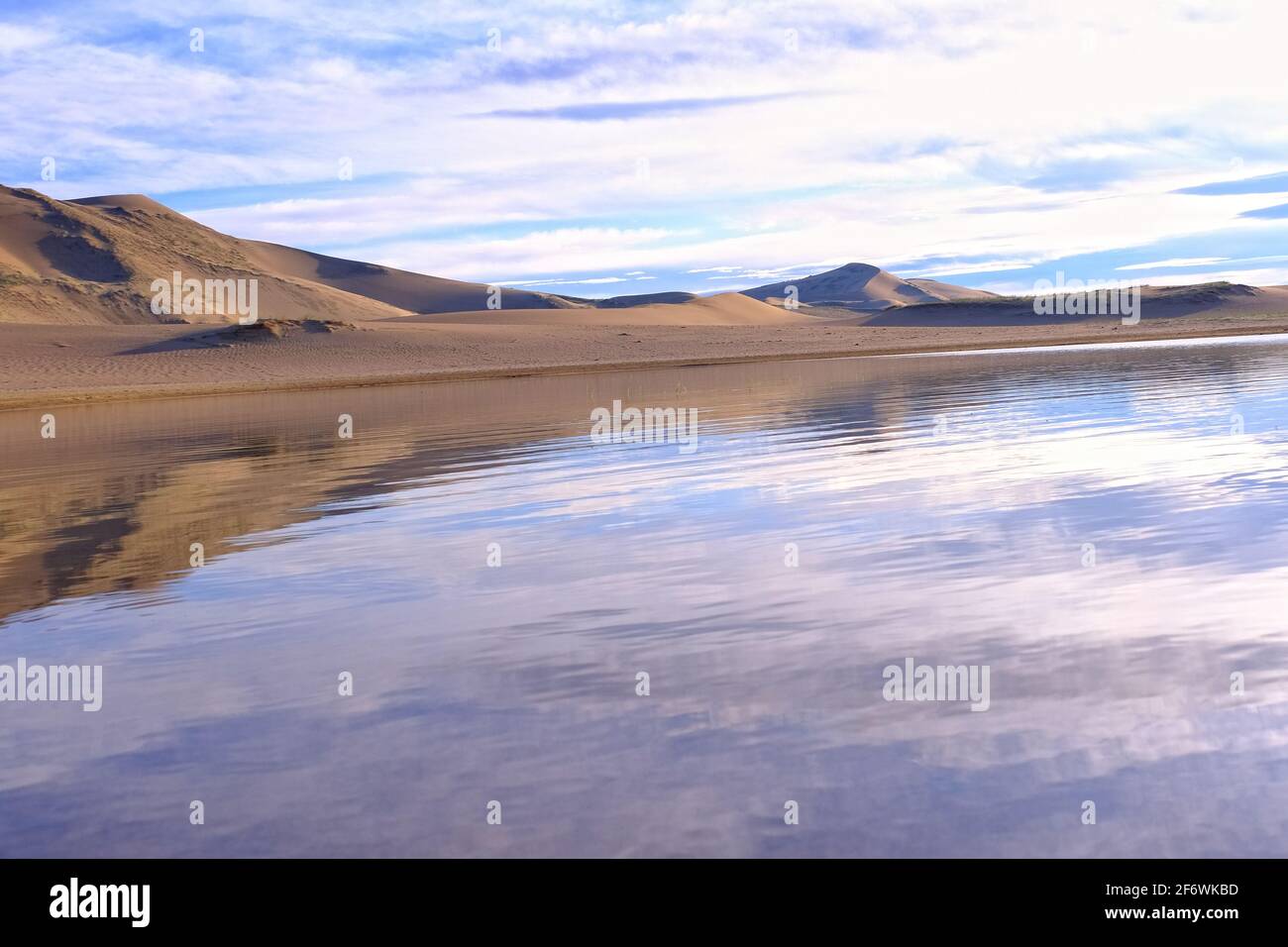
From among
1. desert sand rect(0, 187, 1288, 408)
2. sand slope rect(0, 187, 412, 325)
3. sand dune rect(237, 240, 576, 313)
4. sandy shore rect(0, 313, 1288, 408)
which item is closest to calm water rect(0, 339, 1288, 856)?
desert sand rect(0, 187, 1288, 408)

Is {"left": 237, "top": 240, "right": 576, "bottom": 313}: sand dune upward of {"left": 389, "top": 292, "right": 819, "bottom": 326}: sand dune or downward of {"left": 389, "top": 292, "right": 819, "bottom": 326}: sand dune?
upward

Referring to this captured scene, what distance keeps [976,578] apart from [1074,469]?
511 centimetres

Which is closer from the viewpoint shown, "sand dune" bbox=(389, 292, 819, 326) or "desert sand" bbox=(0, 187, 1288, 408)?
"desert sand" bbox=(0, 187, 1288, 408)

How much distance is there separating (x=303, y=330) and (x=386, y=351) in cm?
670

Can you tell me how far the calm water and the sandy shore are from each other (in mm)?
32634

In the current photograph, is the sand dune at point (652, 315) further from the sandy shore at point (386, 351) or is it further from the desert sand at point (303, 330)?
the sandy shore at point (386, 351)

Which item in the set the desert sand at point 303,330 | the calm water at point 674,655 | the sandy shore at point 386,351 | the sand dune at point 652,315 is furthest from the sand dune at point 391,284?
the calm water at point 674,655

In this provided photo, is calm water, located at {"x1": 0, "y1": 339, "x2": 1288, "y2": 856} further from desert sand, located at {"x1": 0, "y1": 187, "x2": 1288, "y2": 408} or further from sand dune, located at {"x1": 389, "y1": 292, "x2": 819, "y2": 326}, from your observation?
sand dune, located at {"x1": 389, "y1": 292, "x2": 819, "y2": 326}

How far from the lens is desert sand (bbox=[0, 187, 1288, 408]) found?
51.4 metres

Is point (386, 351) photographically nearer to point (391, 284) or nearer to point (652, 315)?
point (652, 315)

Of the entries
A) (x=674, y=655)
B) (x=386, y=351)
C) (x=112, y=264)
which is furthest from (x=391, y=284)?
(x=674, y=655)

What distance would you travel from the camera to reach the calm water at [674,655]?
13.8 ft

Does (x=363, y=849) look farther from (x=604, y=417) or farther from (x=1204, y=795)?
(x=604, y=417)
